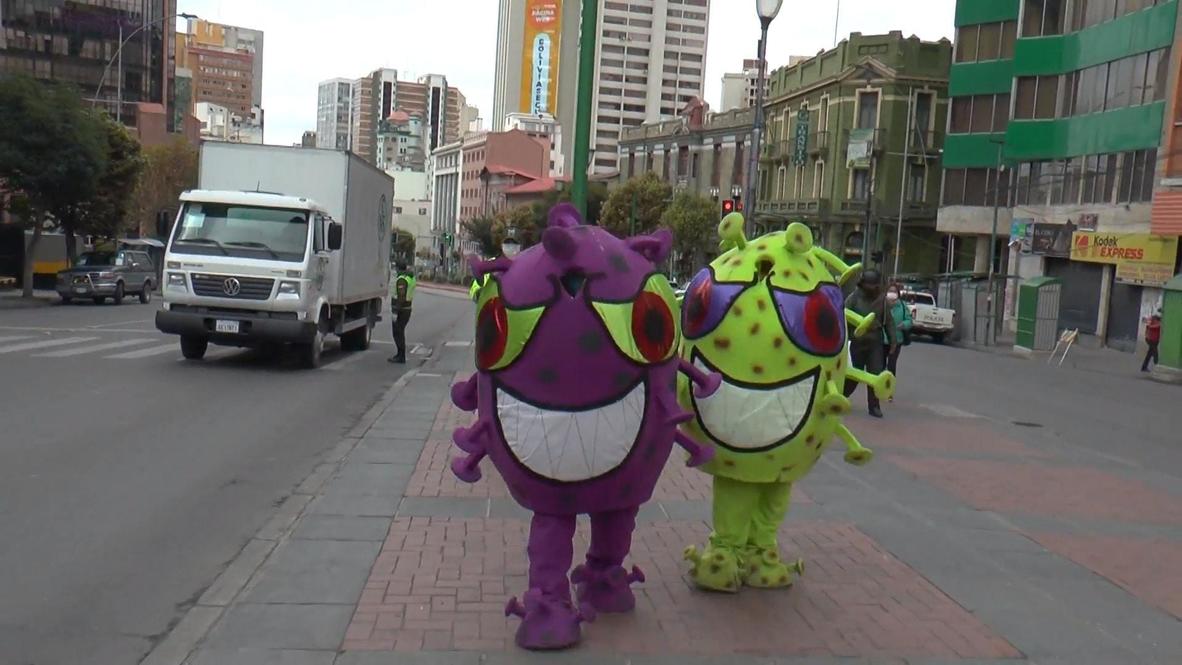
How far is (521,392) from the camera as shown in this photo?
15.8ft

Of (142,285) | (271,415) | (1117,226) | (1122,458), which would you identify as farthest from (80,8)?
(1122,458)

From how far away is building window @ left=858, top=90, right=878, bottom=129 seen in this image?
5434cm

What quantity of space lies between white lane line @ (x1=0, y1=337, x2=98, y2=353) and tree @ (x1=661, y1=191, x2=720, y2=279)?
3976 centimetres

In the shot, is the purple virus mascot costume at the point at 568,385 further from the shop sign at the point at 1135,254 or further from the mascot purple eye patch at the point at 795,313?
the shop sign at the point at 1135,254

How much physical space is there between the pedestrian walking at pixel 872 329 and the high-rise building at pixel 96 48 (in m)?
67.3

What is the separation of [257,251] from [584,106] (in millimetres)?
8235

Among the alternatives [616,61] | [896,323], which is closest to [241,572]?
[896,323]

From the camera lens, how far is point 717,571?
19.7 feet

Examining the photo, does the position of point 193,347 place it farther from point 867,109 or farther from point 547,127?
point 547,127

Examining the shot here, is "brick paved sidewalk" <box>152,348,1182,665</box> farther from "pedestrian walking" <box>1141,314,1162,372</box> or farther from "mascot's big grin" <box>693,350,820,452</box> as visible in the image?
"pedestrian walking" <box>1141,314,1162,372</box>

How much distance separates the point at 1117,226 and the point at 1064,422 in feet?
75.8

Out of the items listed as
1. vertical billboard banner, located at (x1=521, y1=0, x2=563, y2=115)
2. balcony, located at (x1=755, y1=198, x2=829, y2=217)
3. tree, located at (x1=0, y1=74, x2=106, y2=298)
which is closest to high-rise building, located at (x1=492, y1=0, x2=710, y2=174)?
vertical billboard banner, located at (x1=521, y1=0, x2=563, y2=115)

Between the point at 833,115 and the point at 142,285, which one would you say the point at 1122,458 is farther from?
the point at 833,115

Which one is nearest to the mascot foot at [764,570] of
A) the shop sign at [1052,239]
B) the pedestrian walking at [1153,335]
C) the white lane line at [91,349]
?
the white lane line at [91,349]
